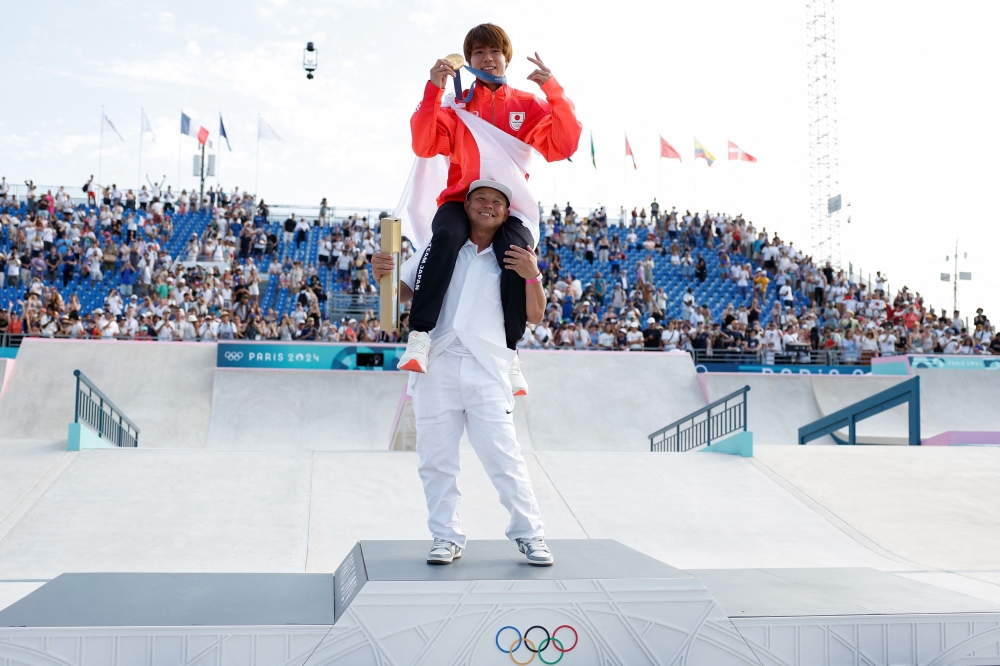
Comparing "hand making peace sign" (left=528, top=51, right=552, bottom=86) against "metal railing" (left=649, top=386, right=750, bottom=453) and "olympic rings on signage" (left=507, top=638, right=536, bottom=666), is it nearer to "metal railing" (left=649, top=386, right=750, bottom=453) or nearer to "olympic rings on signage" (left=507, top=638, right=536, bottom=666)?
"olympic rings on signage" (left=507, top=638, right=536, bottom=666)

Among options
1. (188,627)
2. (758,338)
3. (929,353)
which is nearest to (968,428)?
(929,353)

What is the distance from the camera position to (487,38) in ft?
13.7

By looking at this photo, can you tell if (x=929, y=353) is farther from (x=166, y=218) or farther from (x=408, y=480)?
(x=166, y=218)

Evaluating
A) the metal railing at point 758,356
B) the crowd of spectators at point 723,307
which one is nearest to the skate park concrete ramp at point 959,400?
the crowd of spectators at point 723,307

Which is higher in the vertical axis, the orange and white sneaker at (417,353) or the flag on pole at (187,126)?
the flag on pole at (187,126)

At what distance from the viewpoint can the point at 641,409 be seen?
54.5 ft

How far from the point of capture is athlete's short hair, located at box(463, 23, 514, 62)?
4191 millimetres

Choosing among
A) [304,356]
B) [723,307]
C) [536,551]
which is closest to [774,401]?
[723,307]

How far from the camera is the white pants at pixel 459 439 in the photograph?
390 cm

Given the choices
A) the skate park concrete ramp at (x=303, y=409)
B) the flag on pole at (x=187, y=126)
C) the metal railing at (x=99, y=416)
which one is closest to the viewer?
the metal railing at (x=99, y=416)

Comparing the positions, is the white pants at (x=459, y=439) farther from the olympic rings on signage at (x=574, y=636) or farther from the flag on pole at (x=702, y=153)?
the flag on pole at (x=702, y=153)

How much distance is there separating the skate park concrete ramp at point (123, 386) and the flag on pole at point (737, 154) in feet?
65.3

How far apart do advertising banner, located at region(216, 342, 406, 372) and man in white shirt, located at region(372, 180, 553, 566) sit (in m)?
12.9

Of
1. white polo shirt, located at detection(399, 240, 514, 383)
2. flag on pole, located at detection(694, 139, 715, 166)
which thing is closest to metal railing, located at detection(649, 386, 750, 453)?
white polo shirt, located at detection(399, 240, 514, 383)
